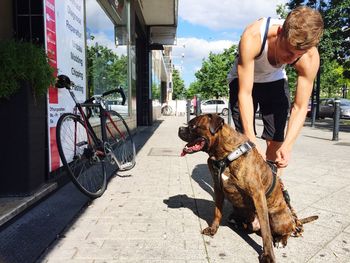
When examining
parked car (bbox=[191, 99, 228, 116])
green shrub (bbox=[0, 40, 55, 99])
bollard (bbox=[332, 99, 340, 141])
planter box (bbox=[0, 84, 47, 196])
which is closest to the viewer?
green shrub (bbox=[0, 40, 55, 99])

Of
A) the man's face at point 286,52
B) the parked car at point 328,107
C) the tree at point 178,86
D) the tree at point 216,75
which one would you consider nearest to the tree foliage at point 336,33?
the parked car at point 328,107

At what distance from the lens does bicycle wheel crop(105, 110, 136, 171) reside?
561 cm

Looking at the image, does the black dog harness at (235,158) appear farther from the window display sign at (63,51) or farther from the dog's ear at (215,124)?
the window display sign at (63,51)

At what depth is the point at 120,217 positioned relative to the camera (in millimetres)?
3967

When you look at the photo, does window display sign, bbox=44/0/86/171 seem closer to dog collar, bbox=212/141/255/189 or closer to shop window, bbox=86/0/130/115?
shop window, bbox=86/0/130/115

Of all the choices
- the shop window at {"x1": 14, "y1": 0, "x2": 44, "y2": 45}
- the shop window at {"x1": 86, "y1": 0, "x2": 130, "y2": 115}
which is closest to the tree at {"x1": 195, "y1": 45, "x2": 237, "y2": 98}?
the shop window at {"x1": 86, "y1": 0, "x2": 130, "y2": 115}

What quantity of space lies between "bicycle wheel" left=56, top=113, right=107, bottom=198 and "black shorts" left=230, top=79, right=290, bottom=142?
5.83 ft

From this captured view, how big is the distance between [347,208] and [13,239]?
340 centimetres

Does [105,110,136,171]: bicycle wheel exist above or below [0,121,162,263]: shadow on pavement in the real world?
above

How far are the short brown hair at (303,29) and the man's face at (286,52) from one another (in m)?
0.07

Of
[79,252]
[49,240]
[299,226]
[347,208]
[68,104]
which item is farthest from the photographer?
[68,104]

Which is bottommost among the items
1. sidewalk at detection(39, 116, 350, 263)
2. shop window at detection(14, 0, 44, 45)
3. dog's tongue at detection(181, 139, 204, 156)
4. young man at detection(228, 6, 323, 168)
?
sidewalk at detection(39, 116, 350, 263)

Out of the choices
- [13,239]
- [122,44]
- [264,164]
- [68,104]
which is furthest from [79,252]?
[122,44]

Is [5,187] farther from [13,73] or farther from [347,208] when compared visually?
[347,208]
